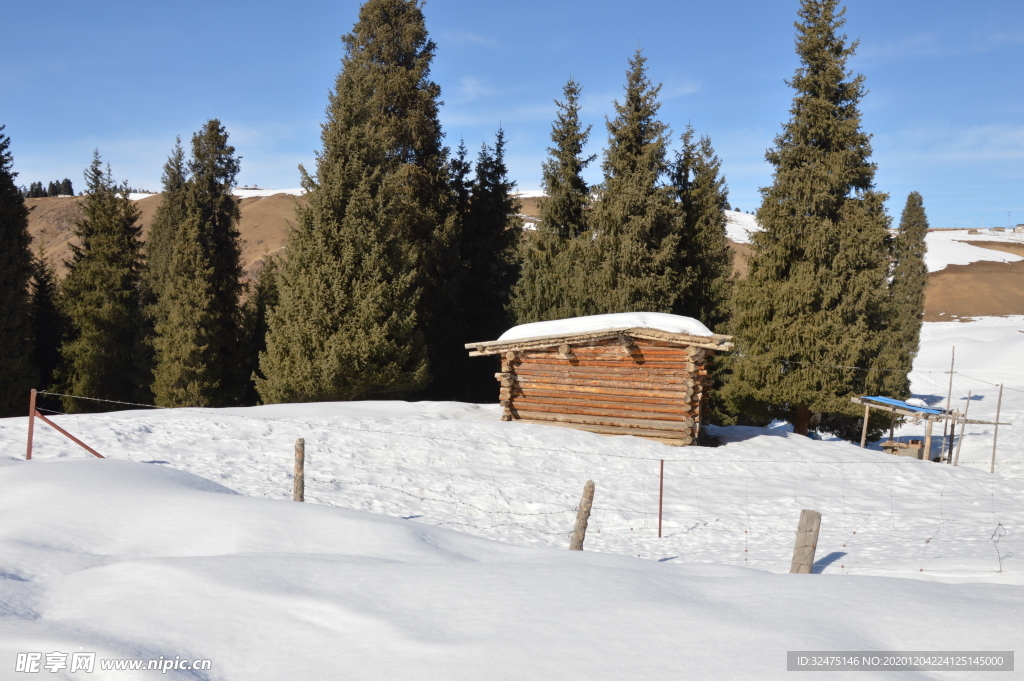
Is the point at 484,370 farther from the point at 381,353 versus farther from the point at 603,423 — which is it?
the point at 603,423

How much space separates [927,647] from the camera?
481cm

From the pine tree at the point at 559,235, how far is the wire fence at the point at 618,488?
1349 cm

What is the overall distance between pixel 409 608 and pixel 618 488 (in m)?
10.8

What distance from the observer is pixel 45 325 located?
115ft

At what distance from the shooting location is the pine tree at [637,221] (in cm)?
2864

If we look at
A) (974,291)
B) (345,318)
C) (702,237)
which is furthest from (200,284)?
(974,291)

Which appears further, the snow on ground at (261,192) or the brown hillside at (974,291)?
the snow on ground at (261,192)

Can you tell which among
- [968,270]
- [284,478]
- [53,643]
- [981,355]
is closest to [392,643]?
[53,643]

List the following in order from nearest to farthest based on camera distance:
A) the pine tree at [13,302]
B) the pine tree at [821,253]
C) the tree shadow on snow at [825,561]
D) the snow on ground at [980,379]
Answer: the tree shadow on snow at [825,561] < the pine tree at [821,253] < the pine tree at [13,302] < the snow on ground at [980,379]

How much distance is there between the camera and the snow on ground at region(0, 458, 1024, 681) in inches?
167

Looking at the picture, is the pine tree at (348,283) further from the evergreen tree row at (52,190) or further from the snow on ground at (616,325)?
the evergreen tree row at (52,190)

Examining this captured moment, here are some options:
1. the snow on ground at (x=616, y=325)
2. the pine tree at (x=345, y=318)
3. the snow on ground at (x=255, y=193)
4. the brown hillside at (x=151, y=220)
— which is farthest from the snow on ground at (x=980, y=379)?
the snow on ground at (x=255, y=193)

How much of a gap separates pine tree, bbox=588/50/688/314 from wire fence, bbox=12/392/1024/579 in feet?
36.8

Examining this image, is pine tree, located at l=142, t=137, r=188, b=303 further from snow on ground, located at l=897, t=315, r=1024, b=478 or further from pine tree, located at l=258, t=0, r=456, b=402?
snow on ground, located at l=897, t=315, r=1024, b=478
